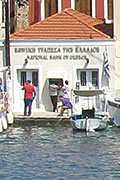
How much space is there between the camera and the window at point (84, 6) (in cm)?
4880

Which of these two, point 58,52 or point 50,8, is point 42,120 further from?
point 50,8

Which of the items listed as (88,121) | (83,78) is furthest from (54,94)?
(88,121)

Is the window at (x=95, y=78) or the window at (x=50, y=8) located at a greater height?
the window at (x=50, y=8)

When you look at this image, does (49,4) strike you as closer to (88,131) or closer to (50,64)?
(50,64)

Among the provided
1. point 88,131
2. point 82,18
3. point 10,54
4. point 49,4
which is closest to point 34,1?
point 49,4

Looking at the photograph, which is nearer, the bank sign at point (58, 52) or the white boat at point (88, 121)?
the white boat at point (88, 121)

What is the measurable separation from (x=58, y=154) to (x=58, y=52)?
40.6ft

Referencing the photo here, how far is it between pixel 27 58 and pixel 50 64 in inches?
47.9

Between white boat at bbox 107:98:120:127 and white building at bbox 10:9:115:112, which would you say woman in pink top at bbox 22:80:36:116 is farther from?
white boat at bbox 107:98:120:127

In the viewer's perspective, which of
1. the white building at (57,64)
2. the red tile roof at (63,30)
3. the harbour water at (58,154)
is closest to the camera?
the harbour water at (58,154)

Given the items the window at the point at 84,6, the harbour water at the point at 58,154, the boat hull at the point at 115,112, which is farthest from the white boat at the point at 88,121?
the window at the point at 84,6

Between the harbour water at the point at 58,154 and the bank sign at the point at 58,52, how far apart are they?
5.20 meters

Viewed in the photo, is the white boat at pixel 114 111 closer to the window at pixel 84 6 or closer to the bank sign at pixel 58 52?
the bank sign at pixel 58 52

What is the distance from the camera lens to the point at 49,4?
4891cm
